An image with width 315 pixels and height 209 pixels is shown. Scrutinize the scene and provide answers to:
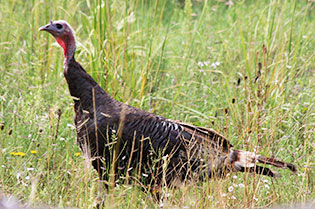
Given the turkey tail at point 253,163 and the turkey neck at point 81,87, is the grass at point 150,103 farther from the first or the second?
the turkey neck at point 81,87

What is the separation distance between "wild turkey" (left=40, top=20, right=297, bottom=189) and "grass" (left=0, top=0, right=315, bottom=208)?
0.43 feet

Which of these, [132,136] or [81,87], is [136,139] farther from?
[81,87]

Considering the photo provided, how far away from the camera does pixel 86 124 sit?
138 inches

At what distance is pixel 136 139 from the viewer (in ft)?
11.5

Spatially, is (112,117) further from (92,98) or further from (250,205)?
(250,205)

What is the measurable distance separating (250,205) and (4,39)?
11.2 feet

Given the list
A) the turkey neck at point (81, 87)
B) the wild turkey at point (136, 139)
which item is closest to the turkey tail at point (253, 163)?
the wild turkey at point (136, 139)

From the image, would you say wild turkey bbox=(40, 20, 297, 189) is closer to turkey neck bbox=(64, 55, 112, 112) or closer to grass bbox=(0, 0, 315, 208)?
turkey neck bbox=(64, 55, 112, 112)

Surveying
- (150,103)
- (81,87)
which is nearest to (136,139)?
(81,87)

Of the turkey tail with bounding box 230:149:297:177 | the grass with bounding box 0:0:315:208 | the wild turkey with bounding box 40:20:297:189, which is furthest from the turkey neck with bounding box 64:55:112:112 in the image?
the turkey tail with bounding box 230:149:297:177

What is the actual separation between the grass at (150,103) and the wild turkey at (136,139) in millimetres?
130

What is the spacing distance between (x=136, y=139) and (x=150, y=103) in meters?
0.92

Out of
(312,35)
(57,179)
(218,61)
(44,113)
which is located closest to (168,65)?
(218,61)

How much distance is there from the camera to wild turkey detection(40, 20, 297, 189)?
3.48 metres
